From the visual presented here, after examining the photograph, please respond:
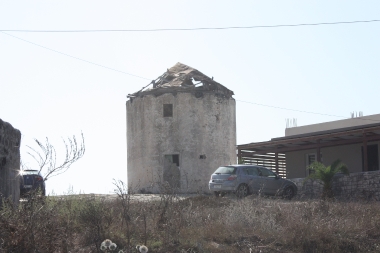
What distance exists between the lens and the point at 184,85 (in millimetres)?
37375

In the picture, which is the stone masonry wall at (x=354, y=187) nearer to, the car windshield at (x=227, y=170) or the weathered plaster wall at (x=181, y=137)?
the car windshield at (x=227, y=170)

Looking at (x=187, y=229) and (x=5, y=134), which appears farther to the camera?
(x=187, y=229)

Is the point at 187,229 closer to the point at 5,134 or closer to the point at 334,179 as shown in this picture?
the point at 5,134

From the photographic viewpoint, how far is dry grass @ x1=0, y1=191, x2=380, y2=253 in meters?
11.2

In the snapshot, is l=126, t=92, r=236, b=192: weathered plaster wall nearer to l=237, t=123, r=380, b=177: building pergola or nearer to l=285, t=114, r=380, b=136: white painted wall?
l=237, t=123, r=380, b=177: building pergola

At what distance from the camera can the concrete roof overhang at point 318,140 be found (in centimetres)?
2748

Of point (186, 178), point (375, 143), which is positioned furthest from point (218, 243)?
point (186, 178)

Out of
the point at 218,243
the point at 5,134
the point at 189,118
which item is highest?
the point at 189,118

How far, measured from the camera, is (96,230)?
1311 centimetres

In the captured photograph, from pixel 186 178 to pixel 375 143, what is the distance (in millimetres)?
9970

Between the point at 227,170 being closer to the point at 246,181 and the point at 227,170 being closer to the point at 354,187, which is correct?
the point at 246,181

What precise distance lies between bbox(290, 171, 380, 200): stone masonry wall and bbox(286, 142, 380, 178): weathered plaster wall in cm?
400

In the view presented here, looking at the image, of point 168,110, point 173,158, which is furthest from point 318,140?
point 168,110

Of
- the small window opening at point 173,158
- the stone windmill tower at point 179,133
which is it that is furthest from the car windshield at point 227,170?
the small window opening at point 173,158
